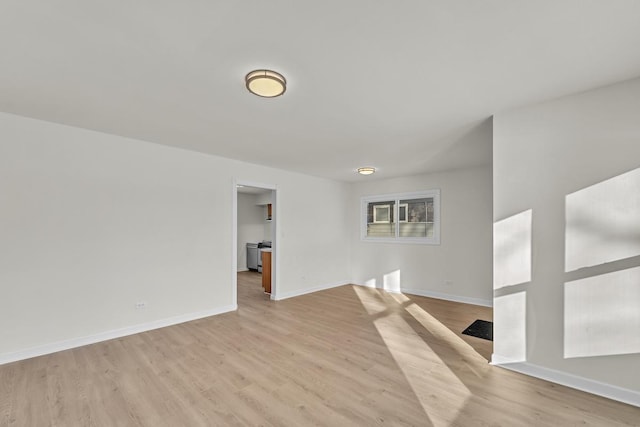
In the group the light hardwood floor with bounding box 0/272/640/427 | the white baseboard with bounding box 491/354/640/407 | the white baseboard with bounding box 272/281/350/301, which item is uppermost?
the white baseboard with bounding box 491/354/640/407

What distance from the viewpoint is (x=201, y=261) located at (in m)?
4.19

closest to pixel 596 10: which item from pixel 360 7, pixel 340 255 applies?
pixel 360 7

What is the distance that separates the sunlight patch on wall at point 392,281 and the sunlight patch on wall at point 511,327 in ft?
10.8

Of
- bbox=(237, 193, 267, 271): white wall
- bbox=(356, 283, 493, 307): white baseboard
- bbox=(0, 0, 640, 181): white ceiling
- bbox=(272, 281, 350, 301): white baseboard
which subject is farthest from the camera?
bbox=(237, 193, 267, 271): white wall

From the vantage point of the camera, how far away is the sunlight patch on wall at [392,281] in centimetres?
598

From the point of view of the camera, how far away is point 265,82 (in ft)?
6.64

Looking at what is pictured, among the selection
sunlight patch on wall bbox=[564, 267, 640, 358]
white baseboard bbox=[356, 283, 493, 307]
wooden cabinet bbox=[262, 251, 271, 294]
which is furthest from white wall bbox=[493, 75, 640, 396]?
wooden cabinet bbox=[262, 251, 271, 294]

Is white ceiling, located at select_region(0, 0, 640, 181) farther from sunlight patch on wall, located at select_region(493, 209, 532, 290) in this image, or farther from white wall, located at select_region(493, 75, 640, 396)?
sunlight patch on wall, located at select_region(493, 209, 532, 290)

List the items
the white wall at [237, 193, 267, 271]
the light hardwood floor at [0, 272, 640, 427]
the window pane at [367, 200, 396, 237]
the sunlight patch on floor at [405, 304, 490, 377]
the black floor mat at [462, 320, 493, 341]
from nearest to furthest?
the light hardwood floor at [0, 272, 640, 427]
the sunlight patch on floor at [405, 304, 490, 377]
the black floor mat at [462, 320, 493, 341]
the window pane at [367, 200, 396, 237]
the white wall at [237, 193, 267, 271]

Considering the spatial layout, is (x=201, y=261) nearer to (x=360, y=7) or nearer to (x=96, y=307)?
(x=96, y=307)

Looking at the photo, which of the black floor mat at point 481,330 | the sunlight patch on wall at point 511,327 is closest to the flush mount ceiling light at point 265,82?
the sunlight patch on wall at point 511,327

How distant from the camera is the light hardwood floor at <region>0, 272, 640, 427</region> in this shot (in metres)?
1.96

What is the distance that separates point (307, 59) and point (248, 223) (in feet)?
24.2

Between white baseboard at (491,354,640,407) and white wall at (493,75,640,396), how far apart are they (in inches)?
1.1
